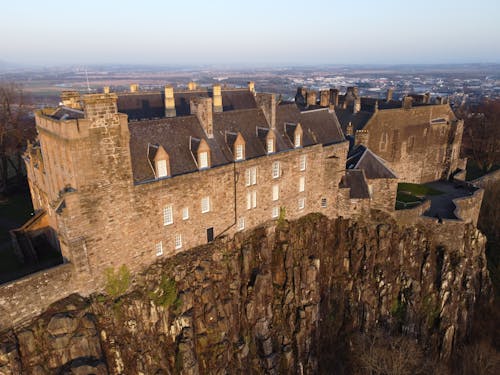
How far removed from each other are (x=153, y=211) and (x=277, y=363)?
14.9m

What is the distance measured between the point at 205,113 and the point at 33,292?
15.7m

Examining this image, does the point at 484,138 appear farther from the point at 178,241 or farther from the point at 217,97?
the point at 178,241

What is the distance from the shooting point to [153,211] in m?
22.6

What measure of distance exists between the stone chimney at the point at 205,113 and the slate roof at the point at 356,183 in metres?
14.0

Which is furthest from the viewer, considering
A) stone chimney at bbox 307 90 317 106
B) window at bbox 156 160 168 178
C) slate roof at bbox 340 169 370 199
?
stone chimney at bbox 307 90 317 106

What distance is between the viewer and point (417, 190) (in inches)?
1692

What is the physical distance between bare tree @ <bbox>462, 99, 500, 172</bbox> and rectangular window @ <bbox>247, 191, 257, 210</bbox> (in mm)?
45697

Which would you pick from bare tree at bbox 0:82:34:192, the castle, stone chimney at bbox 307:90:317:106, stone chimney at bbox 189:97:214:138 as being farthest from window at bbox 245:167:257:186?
bare tree at bbox 0:82:34:192

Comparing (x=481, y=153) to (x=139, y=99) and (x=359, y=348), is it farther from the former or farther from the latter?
(x=139, y=99)

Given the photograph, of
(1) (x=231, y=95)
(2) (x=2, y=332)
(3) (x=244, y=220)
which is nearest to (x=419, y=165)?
(1) (x=231, y=95)

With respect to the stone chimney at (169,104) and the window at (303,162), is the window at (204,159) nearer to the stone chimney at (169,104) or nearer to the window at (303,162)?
the window at (303,162)

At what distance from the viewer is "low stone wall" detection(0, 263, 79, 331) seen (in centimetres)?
1791

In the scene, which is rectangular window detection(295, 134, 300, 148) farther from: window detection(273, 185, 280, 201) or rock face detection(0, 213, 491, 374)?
rock face detection(0, 213, 491, 374)

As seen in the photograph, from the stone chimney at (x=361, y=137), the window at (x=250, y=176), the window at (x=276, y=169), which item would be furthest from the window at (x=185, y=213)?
the stone chimney at (x=361, y=137)
